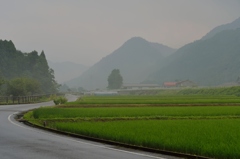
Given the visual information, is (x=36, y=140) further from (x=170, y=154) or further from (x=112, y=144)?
(x=170, y=154)

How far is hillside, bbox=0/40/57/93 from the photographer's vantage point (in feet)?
450

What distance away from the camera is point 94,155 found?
14.3 metres

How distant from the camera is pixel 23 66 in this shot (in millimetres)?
147000

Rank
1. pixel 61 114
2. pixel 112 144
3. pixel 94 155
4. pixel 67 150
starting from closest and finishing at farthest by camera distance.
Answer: pixel 94 155 < pixel 67 150 < pixel 112 144 < pixel 61 114

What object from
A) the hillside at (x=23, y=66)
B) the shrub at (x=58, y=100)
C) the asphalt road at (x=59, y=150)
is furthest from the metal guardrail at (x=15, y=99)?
the hillside at (x=23, y=66)

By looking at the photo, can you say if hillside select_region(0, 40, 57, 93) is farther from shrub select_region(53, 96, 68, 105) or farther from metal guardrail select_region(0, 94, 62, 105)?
shrub select_region(53, 96, 68, 105)

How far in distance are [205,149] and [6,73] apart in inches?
5075

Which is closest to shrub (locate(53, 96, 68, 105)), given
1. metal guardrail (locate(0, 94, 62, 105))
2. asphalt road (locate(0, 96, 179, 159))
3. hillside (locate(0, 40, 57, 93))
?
metal guardrail (locate(0, 94, 62, 105))

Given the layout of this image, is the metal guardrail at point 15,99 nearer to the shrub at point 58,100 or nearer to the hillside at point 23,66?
the shrub at point 58,100

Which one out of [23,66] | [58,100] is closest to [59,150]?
[58,100]

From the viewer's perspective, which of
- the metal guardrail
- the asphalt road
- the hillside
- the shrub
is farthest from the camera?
the hillside

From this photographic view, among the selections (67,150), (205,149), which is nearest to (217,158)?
(205,149)

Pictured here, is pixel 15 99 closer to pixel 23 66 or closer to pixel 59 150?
pixel 59 150

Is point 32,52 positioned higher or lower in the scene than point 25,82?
higher
